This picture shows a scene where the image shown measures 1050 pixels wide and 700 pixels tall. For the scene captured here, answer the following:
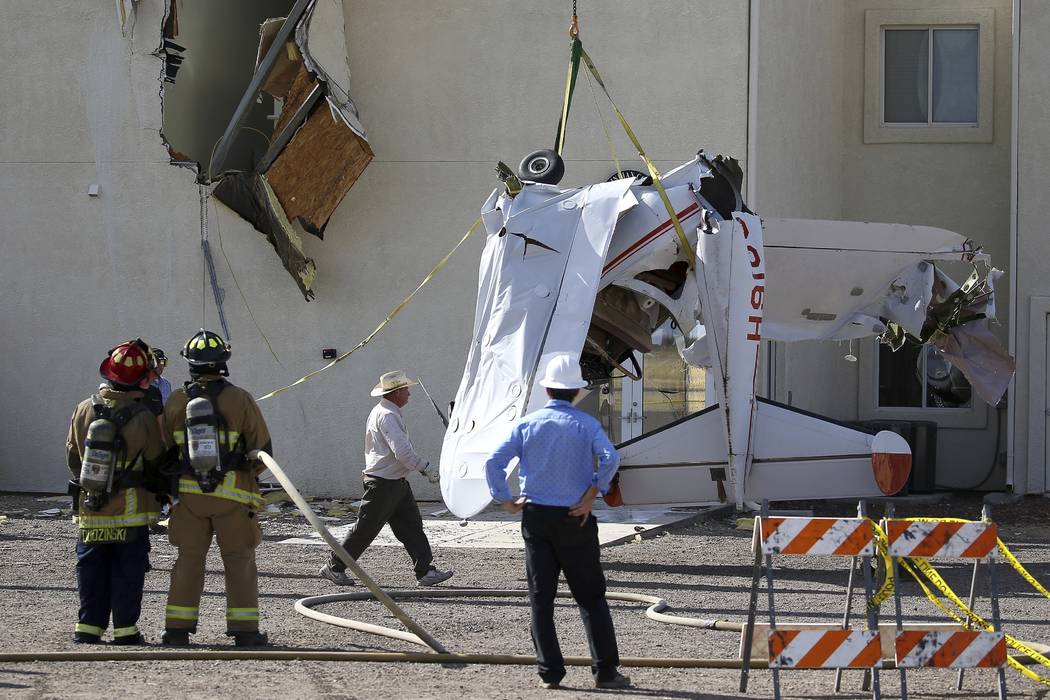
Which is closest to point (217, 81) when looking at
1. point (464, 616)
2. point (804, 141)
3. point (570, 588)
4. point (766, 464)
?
point (804, 141)

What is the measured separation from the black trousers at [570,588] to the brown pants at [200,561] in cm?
202

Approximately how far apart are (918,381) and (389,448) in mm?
11880

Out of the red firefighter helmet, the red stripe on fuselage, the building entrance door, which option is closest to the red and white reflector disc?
the red stripe on fuselage

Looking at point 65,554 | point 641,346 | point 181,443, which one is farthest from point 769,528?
point 65,554

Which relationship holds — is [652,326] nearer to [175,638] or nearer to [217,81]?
[175,638]

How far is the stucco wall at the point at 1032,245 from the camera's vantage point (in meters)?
18.9

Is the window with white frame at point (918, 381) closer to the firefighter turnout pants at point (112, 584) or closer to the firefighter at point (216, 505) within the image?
the firefighter at point (216, 505)

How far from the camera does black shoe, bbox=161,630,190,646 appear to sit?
8422 mm

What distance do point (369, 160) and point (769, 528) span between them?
11195 millimetres

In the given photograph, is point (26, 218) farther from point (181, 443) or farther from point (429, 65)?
point (181, 443)

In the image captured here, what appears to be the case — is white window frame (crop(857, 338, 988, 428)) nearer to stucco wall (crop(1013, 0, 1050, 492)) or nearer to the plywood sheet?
stucco wall (crop(1013, 0, 1050, 492))

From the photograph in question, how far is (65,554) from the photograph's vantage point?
13.1 metres

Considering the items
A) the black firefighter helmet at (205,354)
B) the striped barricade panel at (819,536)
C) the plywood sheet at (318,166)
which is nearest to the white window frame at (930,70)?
the plywood sheet at (318,166)

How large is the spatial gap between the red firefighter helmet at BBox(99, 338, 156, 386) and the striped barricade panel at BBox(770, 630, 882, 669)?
4.26 m
